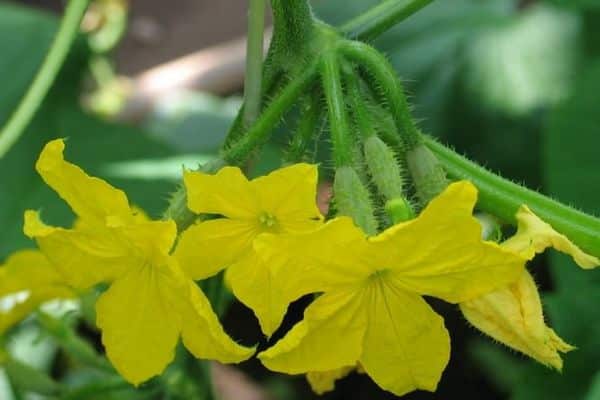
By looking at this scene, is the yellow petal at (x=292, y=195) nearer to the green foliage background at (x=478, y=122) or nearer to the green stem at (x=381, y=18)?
the green stem at (x=381, y=18)

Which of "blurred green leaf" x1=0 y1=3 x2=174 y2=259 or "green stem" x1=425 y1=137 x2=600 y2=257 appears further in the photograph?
"blurred green leaf" x1=0 y1=3 x2=174 y2=259

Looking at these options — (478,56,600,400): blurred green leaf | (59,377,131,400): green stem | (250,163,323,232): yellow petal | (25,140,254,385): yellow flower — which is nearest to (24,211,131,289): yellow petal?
(25,140,254,385): yellow flower

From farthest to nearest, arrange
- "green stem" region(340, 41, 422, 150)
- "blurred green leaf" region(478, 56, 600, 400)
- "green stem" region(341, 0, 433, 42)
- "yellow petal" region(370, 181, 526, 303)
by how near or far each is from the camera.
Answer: "blurred green leaf" region(478, 56, 600, 400) < "green stem" region(341, 0, 433, 42) < "green stem" region(340, 41, 422, 150) < "yellow petal" region(370, 181, 526, 303)

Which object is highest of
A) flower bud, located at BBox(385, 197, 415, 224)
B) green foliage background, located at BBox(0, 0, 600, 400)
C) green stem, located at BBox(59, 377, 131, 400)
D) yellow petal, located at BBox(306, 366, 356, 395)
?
flower bud, located at BBox(385, 197, 415, 224)

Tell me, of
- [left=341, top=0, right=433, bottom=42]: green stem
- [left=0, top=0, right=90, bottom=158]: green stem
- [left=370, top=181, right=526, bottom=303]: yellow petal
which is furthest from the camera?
[left=0, top=0, right=90, bottom=158]: green stem

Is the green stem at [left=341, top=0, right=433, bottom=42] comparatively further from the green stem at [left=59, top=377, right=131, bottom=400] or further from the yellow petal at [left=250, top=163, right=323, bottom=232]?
the green stem at [left=59, top=377, right=131, bottom=400]

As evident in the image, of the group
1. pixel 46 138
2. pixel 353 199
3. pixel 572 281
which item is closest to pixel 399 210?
pixel 353 199

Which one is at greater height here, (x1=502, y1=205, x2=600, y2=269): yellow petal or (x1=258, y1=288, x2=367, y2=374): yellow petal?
(x1=502, y1=205, x2=600, y2=269): yellow petal
